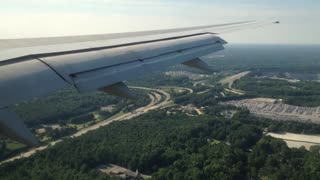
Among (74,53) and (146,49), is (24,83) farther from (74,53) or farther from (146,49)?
(146,49)

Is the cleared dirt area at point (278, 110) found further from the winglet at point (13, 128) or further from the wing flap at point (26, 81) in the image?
the winglet at point (13, 128)

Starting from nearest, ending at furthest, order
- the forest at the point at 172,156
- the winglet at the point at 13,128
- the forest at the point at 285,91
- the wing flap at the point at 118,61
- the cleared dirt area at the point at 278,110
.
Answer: the winglet at the point at 13,128
the wing flap at the point at 118,61
the forest at the point at 172,156
the cleared dirt area at the point at 278,110
the forest at the point at 285,91

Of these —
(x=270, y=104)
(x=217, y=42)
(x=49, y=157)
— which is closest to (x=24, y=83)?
(x=217, y=42)

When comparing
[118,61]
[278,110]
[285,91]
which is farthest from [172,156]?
[285,91]

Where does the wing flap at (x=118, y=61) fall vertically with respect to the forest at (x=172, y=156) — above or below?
above

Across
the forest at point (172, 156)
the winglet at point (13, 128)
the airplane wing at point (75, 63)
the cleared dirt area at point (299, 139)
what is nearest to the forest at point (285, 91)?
the cleared dirt area at point (299, 139)

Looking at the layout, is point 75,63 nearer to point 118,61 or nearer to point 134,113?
point 118,61

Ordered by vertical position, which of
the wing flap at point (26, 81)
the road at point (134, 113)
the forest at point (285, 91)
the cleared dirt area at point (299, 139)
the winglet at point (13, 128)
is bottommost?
the forest at point (285, 91)
